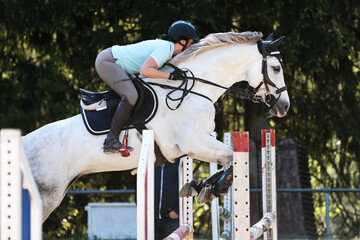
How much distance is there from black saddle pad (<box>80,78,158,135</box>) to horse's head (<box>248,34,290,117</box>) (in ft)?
3.00

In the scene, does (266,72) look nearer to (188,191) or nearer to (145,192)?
(188,191)

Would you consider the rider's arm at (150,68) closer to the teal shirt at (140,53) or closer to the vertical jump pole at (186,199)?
the teal shirt at (140,53)

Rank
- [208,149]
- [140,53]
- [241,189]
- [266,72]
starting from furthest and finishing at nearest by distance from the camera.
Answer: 1. [266,72]
2. [140,53]
3. [208,149]
4. [241,189]

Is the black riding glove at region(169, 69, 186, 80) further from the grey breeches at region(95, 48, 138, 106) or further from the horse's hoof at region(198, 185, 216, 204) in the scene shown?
the horse's hoof at region(198, 185, 216, 204)

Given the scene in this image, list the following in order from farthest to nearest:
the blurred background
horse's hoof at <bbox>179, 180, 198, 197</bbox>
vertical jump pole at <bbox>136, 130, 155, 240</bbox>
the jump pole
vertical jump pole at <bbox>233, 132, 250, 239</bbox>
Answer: the blurred background
horse's hoof at <bbox>179, 180, 198, 197</bbox>
vertical jump pole at <bbox>233, 132, 250, 239</bbox>
vertical jump pole at <bbox>136, 130, 155, 240</bbox>
the jump pole

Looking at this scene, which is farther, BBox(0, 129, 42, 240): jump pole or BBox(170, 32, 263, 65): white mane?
BBox(170, 32, 263, 65): white mane

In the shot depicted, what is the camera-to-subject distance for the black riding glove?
5.51 m

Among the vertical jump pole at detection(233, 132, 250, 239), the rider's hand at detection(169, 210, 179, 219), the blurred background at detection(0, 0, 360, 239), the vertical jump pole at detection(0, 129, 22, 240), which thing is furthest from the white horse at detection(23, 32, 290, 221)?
the blurred background at detection(0, 0, 360, 239)

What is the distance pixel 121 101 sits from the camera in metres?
5.38

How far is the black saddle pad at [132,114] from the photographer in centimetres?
546

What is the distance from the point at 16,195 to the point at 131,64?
121 inches

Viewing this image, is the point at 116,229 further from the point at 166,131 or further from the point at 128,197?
the point at 166,131

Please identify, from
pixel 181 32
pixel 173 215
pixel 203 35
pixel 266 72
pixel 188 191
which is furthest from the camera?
pixel 203 35

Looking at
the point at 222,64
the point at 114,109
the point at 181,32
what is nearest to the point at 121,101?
the point at 114,109
